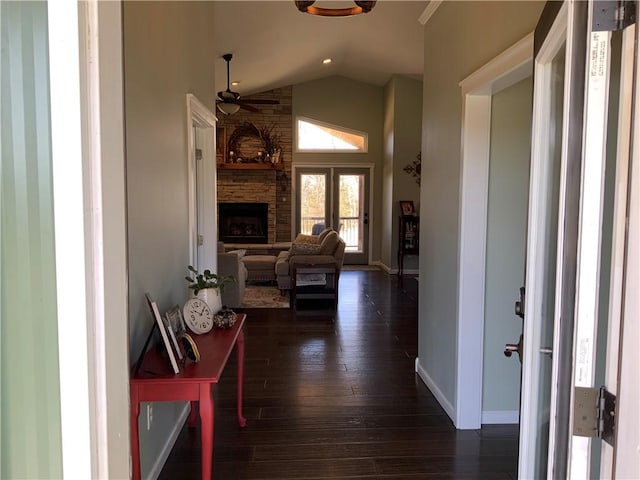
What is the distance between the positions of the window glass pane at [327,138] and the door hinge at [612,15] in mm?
9669

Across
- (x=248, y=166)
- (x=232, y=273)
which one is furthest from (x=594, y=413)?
(x=248, y=166)

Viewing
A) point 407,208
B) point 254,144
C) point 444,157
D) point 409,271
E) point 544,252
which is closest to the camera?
point 544,252

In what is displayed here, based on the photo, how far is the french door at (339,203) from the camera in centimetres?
1054

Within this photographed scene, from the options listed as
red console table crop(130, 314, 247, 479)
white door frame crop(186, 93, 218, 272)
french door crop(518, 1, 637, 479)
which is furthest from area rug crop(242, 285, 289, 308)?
french door crop(518, 1, 637, 479)

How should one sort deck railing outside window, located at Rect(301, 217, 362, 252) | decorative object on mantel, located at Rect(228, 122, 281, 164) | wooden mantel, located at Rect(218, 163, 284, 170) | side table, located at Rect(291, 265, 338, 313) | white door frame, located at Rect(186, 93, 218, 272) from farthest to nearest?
deck railing outside window, located at Rect(301, 217, 362, 252) → decorative object on mantel, located at Rect(228, 122, 281, 164) → wooden mantel, located at Rect(218, 163, 284, 170) → side table, located at Rect(291, 265, 338, 313) → white door frame, located at Rect(186, 93, 218, 272)

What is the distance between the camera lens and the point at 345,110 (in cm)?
1043

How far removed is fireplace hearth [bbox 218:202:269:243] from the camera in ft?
34.1

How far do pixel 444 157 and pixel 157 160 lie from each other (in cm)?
191

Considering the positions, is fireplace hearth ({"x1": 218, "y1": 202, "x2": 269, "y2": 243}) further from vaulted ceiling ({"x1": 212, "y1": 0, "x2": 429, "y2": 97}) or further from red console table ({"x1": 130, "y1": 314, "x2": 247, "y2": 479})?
red console table ({"x1": 130, "y1": 314, "x2": 247, "y2": 479})

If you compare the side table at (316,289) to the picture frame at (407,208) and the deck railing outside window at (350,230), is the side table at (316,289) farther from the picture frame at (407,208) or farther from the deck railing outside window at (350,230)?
the deck railing outside window at (350,230)

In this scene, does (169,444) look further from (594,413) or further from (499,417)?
(594,413)

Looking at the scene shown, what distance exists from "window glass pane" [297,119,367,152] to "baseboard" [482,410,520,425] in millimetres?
8014

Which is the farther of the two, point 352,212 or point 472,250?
point 352,212

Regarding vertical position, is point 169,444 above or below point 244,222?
below
